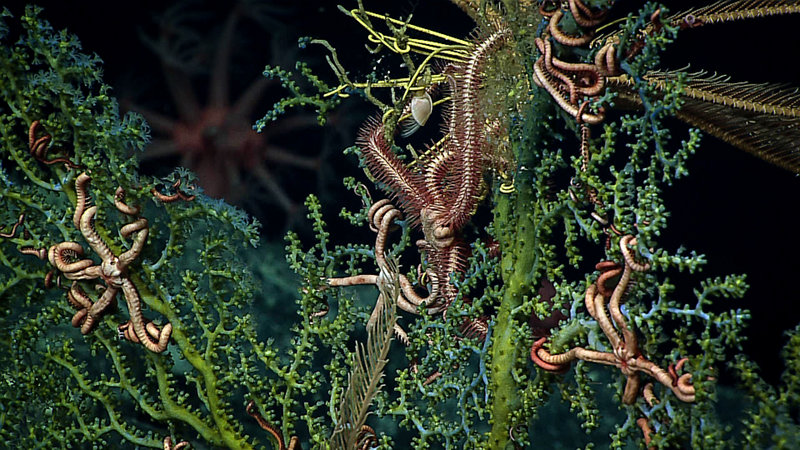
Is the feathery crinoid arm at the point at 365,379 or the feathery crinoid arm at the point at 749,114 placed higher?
the feathery crinoid arm at the point at 749,114

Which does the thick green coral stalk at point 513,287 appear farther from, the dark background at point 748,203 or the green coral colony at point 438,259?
the dark background at point 748,203

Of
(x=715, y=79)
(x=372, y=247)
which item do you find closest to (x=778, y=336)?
(x=715, y=79)

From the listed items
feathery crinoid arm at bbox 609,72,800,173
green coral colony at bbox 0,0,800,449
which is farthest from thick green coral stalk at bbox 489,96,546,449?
feathery crinoid arm at bbox 609,72,800,173

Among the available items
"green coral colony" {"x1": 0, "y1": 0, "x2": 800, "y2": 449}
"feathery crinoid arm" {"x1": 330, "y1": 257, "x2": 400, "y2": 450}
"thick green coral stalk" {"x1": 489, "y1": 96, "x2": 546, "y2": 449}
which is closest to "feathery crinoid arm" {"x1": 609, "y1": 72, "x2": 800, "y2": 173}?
"green coral colony" {"x1": 0, "y1": 0, "x2": 800, "y2": 449}

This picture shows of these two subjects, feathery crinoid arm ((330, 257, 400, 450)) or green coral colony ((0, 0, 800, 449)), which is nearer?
green coral colony ((0, 0, 800, 449))

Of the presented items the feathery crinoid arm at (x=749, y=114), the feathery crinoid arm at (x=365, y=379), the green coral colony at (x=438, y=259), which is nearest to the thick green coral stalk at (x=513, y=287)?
the green coral colony at (x=438, y=259)

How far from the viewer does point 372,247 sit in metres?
2.20

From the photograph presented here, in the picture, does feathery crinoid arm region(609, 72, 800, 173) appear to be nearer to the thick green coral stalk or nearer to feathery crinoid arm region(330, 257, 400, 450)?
the thick green coral stalk

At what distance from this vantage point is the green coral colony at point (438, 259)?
1563mm

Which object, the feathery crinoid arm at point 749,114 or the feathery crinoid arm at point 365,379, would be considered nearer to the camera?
the feathery crinoid arm at point 749,114

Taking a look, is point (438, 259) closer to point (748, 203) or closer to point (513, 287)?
point (513, 287)

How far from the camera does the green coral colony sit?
156cm

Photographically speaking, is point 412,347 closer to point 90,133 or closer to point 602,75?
point 602,75

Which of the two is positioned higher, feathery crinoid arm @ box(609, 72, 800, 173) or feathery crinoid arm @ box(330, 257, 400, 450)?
feathery crinoid arm @ box(609, 72, 800, 173)
